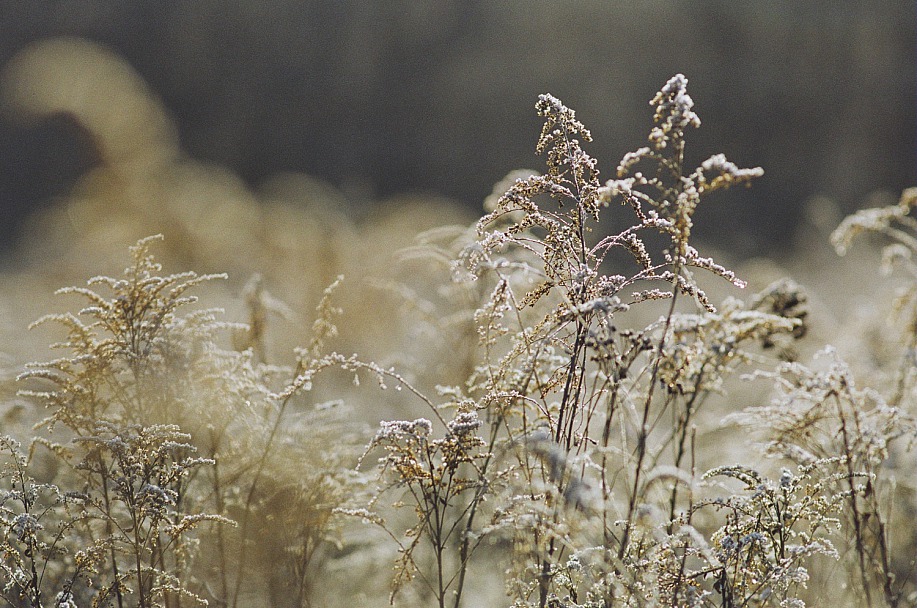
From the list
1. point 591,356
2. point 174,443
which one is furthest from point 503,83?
point 174,443

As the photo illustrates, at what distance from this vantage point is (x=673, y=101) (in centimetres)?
189

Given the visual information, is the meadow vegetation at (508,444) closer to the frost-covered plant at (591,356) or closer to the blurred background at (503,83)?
the frost-covered plant at (591,356)

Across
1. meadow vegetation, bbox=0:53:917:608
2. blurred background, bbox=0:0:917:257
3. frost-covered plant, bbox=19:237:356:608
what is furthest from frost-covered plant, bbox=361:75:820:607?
blurred background, bbox=0:0:917:257

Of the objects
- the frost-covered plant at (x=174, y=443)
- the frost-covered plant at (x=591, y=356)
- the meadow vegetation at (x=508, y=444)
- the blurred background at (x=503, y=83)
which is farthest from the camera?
the blurred background at (x=503, y=83)

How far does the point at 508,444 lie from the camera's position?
196 centimetres

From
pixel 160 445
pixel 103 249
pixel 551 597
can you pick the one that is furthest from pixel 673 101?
pixel 103 249

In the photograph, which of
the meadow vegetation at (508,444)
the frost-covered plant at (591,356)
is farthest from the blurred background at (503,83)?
the frost-covered plant at (591,356)

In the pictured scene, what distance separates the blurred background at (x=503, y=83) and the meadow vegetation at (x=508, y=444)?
13.4 metres

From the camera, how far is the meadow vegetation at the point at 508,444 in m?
1.95

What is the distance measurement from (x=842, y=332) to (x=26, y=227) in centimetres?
1277

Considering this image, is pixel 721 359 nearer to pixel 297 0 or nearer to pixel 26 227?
pixel 26 227

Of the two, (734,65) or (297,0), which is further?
(297,0)

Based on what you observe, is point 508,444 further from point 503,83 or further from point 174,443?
point 503,83

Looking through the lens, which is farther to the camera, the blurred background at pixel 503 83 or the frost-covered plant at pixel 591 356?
the blurred background at pixel 503 83
